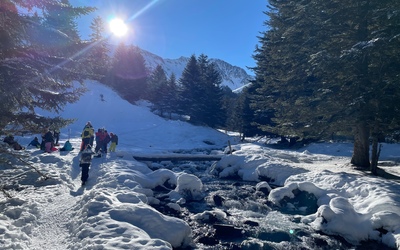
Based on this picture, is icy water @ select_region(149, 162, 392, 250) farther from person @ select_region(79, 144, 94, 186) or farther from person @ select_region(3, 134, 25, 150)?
person @ select_region(3, 134, 25, 150)

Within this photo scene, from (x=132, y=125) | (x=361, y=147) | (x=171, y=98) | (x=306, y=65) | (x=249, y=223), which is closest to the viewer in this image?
(x=249, y=223)

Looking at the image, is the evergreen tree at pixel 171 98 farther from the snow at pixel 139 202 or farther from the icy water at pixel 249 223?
the icy water at pixel 249 223

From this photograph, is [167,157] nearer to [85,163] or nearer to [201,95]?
[85,163]

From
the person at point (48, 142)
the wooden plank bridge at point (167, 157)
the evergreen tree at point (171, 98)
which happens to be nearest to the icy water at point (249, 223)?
the wooden plank bridge at point (167, 157)

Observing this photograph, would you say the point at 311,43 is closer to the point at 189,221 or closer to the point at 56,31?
the point at 189,221

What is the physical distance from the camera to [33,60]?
269 inches

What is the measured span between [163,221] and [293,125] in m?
12.2

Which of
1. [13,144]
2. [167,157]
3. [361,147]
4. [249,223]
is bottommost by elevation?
[249,223]

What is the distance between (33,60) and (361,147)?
48.2ft

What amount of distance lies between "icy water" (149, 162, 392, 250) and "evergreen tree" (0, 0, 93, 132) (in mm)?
4951

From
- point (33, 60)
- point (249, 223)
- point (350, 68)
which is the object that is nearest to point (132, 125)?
point (350, 68)

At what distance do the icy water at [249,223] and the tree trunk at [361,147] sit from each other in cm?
499

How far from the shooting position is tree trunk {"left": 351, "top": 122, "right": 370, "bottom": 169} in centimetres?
1440

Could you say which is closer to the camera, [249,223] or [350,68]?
[249,223]
